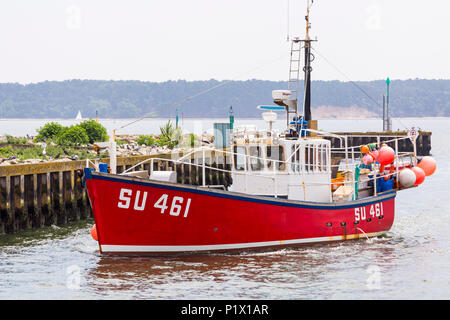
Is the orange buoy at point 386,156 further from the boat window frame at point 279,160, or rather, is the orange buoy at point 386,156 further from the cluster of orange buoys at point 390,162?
the boat window frame at point 279,160

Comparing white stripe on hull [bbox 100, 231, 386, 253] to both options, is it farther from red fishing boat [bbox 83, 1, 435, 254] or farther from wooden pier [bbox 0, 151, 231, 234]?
wooden pier [bbox 0, 151, 231, 234]

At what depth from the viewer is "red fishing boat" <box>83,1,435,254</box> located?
1633 centimetres

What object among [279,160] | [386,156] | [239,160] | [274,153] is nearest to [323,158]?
[279,160]

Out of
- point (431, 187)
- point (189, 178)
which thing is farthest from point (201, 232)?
point (431, 187)

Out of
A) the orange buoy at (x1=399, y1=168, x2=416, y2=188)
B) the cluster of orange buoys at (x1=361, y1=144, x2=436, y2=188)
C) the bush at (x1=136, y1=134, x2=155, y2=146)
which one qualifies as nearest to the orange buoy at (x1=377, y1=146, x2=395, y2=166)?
the cluster of orange buoys at (x1=361, y1=144, x2=436, y2=188)

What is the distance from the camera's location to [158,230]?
16.6 meters

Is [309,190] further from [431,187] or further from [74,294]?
[431,187]

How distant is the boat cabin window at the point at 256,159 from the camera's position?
19031mm

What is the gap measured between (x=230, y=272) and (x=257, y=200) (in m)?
1.95

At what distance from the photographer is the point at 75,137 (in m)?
37.8

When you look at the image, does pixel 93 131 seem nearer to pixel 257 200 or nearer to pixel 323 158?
pixel 323 158

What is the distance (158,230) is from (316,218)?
4644 mm
